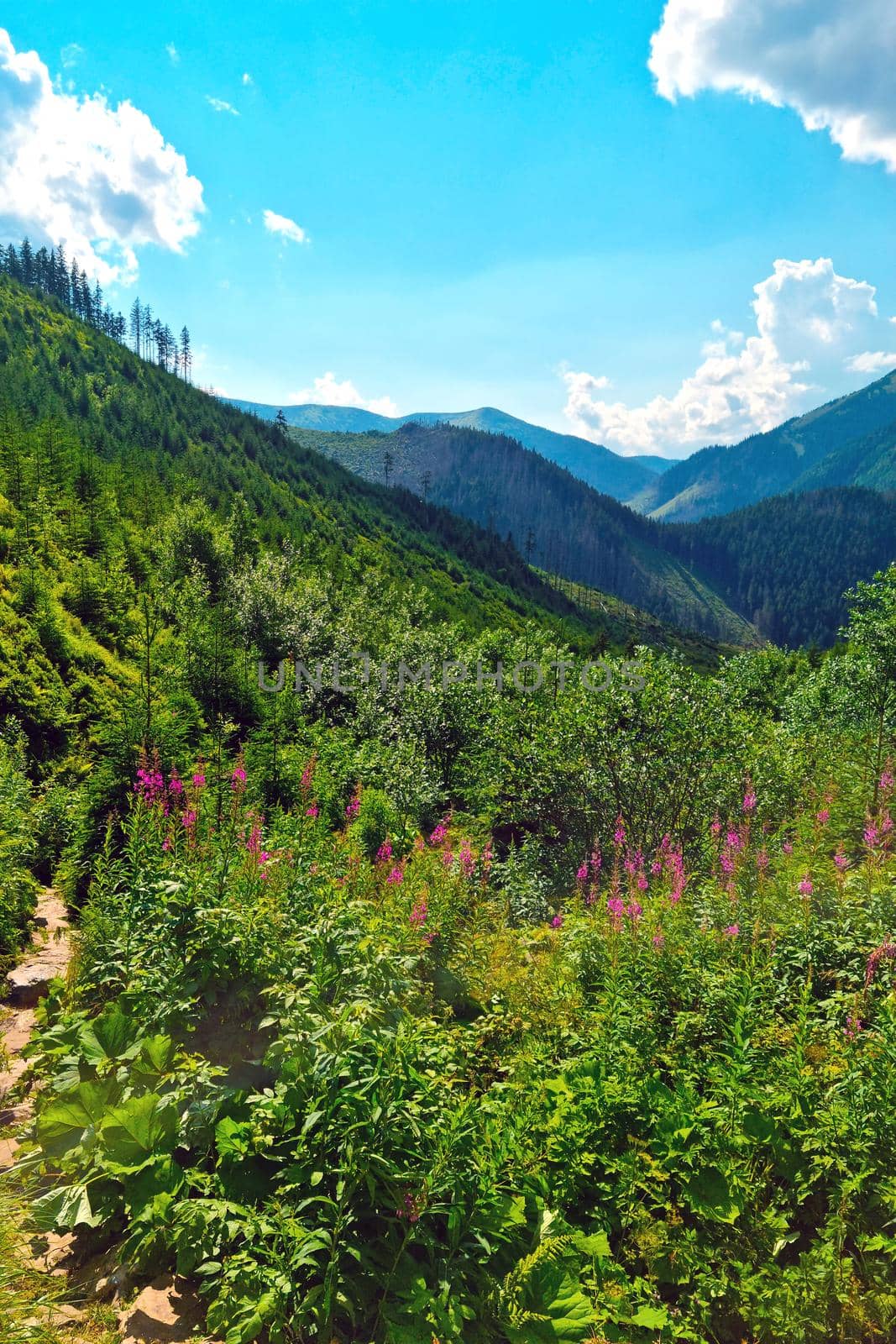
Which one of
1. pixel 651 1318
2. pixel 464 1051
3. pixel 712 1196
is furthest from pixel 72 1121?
pixel 712 1196

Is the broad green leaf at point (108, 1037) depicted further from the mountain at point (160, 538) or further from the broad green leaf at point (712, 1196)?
the mountain at point (160, 538)

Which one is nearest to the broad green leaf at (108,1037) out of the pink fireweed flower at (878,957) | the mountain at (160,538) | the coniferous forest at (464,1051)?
the coniferous forest at (464,1051)

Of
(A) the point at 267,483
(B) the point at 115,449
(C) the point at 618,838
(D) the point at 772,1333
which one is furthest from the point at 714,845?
(A) the point at 267,483

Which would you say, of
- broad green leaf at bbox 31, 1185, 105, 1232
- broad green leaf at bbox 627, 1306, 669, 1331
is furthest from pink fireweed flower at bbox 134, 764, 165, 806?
broad green leaf at bbox 627, 1306, 669, 1331

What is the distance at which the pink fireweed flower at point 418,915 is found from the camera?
17.9ft

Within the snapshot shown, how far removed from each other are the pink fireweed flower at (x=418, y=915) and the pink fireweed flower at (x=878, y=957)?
10.8 ft

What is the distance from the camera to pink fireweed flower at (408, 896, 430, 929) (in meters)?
5.45

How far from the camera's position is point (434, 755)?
18.0 metres

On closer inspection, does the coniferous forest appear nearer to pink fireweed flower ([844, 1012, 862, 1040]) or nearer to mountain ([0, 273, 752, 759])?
pink fireweed flower ([844, 1012, 862, 1040])

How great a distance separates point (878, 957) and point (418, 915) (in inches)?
144

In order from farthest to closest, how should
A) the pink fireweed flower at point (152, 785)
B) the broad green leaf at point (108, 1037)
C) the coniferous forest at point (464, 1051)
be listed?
the pink fireweed flower at point (152, 785) < the broad green leaf at point (108, 1037) < the coniferous forest at point (464, 1051)

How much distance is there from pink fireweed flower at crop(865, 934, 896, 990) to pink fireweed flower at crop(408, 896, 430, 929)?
3.29 meters

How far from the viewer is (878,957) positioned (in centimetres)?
502

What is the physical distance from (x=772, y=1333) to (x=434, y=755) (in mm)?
15023
